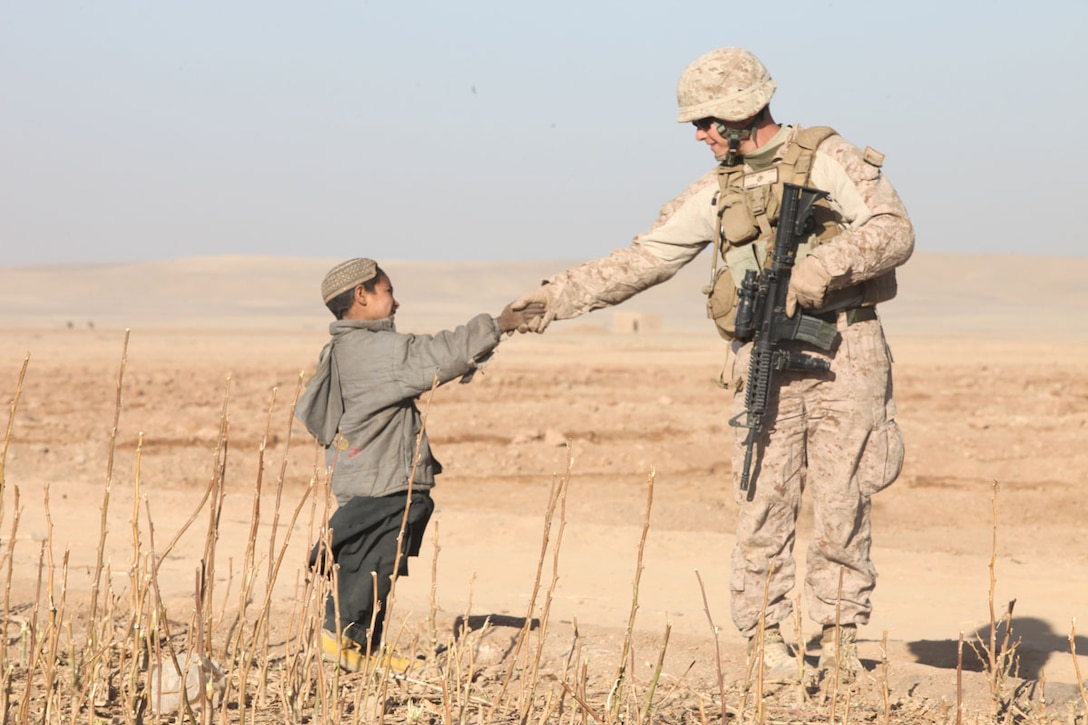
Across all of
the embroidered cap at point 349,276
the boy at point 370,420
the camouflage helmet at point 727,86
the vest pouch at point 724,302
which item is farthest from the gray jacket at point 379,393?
the camouflage helmet at point 727,86

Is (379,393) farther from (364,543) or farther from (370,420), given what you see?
(364,543)

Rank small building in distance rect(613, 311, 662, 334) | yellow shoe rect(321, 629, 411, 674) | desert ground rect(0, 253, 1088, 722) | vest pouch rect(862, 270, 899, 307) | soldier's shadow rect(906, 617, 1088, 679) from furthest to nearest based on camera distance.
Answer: small building in distance rect(613, 311, 662, 334) < soldier's shadow rect(906, 617, 1088, 679) < desert ground rect(0, 253, 1088, 722) < vest pouch rect(862, 270, 899, 307) < yellow shoe rect(321, 629, 411, 674)

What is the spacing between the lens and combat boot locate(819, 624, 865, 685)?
3.84m

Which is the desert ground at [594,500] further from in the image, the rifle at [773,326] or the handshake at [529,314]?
the handshake at [529,314]

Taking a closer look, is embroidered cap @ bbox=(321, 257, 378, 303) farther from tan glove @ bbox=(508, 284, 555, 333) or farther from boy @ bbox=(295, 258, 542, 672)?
tan glove @ bbox=(508, 284, 555, 333)

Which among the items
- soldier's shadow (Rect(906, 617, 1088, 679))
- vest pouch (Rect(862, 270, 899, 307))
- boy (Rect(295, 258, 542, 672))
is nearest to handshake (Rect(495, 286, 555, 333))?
boy (Rect(295, 258, 542, 672))

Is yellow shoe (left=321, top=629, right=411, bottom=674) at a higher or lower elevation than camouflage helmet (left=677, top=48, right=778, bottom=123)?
lower

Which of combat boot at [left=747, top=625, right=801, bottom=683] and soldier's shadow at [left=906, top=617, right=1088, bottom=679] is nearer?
combat boot at [left=747, top=625, right=801, bottom=683]

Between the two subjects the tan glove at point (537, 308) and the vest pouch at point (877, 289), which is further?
the tan glove at point (537, 308)

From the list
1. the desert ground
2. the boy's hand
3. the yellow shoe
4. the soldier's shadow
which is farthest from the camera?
the soldier's shadow

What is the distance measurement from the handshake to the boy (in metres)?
0.14

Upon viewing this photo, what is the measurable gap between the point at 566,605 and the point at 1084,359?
1991cm

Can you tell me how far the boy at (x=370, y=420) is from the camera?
3.82m

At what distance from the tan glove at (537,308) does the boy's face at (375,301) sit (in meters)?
0.42
